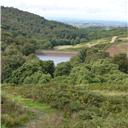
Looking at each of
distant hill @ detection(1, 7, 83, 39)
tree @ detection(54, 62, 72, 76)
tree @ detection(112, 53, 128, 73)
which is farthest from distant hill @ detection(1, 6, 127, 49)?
tree @ detection(54, 62, 72, 76)

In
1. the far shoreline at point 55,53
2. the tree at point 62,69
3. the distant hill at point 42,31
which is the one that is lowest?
the far shoreline at point 55,53

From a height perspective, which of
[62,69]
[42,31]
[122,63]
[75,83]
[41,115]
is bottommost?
[75,83]

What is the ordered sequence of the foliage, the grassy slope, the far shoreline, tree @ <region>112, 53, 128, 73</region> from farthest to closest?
the far shoreline < tree @ <region>112, 53, 128, 73</region> < the foliage < the grassy slope

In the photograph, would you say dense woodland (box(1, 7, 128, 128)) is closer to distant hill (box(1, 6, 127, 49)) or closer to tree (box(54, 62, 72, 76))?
tree (box(54, 62, 72, 76))

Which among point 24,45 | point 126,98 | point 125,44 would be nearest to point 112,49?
point 125,44

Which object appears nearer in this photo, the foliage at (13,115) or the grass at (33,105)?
the foliage at (13,115)

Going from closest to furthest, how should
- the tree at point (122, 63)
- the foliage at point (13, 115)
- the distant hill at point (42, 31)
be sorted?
the foliage at point (13, 115)
the tree at point (122, 63)
the distant hill at point (42, 31)

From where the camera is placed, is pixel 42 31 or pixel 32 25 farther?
pixel 32 25

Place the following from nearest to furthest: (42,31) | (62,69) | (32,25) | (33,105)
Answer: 1. (33,105)
2. (62,69)
3. (42,31)
4. (32,25)

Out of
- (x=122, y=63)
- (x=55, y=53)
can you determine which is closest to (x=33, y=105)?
(x=122, y=63)

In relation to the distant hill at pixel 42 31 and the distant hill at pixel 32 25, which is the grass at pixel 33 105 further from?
the distant hill at pixel 32 25

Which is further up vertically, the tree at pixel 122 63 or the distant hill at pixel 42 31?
the distant hill at pixel 42 31

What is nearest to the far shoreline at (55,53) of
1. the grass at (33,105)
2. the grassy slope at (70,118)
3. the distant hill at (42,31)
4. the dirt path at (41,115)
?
the distant hill at (42,31)

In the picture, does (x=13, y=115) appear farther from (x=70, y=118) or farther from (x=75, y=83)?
(x=75, y=83)
